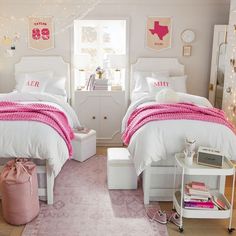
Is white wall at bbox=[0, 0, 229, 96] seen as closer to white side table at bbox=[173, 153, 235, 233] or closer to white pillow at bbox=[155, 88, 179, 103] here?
white pillow at bbox=[155, 88, 179, 103]

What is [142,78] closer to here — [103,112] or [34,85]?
[103,112]

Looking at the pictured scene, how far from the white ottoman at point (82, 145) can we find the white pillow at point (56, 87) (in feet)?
2.71

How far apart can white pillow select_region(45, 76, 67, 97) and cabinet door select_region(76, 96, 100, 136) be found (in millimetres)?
249

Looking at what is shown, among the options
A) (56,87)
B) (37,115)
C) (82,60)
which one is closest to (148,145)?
(37,115)

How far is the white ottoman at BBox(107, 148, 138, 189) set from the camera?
3.52 meters

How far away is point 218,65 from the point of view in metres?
5.11

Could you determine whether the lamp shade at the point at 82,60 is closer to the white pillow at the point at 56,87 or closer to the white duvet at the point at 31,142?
the white pillow at the point at 56,87

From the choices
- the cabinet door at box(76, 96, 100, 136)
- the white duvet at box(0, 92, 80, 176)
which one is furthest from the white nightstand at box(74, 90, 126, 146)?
the white duvet at box(0, 92, 80, 176)

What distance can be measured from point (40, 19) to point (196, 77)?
2395 millimetres

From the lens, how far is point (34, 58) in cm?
513

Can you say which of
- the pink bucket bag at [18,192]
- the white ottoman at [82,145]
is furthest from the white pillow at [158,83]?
the pink bucket bag at [18,192]

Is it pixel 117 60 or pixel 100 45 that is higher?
pixel 100 45

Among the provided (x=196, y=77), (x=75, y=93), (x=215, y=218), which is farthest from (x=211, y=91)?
(x=215, y=218)

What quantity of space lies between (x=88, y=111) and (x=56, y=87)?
548 mm
